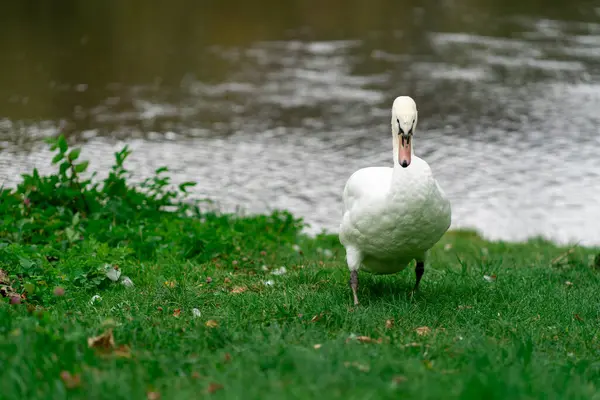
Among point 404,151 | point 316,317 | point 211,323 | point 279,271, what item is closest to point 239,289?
point 279,271

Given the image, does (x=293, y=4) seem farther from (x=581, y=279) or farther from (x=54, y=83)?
(x=581, y=279)

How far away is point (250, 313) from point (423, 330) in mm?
1109

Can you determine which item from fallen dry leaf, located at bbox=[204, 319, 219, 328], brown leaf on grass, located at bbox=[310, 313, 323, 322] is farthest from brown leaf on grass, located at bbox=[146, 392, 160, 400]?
brown leaf on grass, located at bbox=[310, 313, 323, 322]

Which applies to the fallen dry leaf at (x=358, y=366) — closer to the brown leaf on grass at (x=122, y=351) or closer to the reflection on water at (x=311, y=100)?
the brown leaf on grass at (x=122, y=351)

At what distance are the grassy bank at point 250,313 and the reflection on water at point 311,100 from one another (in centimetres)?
301

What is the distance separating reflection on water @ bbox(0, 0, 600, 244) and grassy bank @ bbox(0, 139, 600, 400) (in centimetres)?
301

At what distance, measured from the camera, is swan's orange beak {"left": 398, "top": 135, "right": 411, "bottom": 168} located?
4.87m

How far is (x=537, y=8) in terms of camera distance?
2725 cm

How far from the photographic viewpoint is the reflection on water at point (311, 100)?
11859 millimetres

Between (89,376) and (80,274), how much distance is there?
287cm

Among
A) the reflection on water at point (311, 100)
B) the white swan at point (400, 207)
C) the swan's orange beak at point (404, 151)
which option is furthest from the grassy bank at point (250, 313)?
the reflection on water at point (311, 100)

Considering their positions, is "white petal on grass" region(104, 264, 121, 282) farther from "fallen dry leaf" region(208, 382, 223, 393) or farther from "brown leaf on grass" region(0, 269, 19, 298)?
"fallen dry leaf" region(208, 382, 223, 393)

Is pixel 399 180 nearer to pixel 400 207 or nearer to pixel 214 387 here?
pixel 400 207

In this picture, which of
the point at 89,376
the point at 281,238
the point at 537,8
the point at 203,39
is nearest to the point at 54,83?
the point at 203,39
